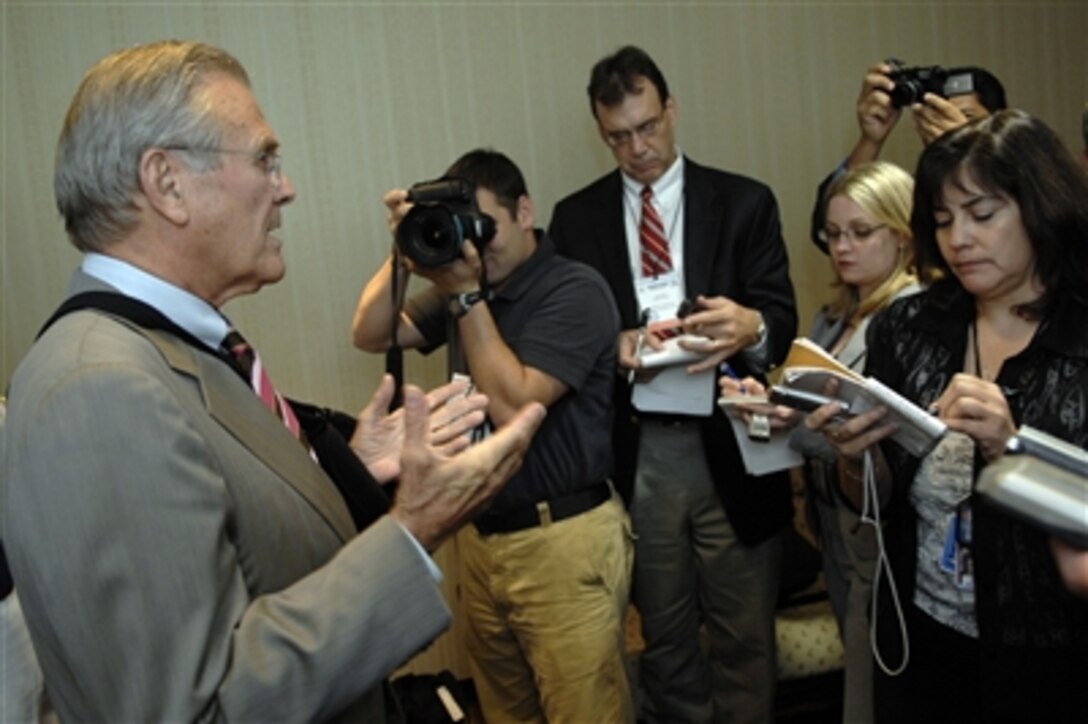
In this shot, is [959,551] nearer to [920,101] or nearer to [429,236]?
[429,236]

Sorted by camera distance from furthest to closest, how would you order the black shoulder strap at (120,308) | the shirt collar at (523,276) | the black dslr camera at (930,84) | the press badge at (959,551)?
the black dslr camera at (930,84)
the shirt collar at (523,276)
the press badge at (959,551)
the black shoulder strap at (120,308)

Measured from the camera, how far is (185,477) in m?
0.97

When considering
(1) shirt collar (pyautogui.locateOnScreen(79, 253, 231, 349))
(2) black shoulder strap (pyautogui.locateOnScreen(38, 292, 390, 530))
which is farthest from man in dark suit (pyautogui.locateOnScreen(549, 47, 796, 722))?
(1) shirt collar (pyautogui.locateOnScreen(79, 253, 231, 349))

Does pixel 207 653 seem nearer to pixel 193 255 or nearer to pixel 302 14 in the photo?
pixel 193 255

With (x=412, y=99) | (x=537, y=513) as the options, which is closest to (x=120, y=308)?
(x=537, y=513)

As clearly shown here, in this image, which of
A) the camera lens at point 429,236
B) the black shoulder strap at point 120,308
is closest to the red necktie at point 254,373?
the black shoulder strap at point 120,308

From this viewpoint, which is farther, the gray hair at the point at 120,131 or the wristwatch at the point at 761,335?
the wristwatch at the point at 761,335

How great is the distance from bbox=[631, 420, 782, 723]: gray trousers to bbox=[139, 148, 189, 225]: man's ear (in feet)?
5.16

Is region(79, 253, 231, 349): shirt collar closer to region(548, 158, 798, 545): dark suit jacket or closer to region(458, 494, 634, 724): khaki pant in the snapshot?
region(458, 494, 634, 724): khaki pant

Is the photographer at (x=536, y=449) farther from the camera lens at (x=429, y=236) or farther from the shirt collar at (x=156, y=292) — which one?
the shirt collar at (x=156, y=292)

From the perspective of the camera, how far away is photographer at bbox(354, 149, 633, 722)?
81.7 inches

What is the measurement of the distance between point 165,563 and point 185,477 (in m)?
0.08

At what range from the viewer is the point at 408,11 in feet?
9.91

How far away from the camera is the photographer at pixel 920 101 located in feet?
8.42
